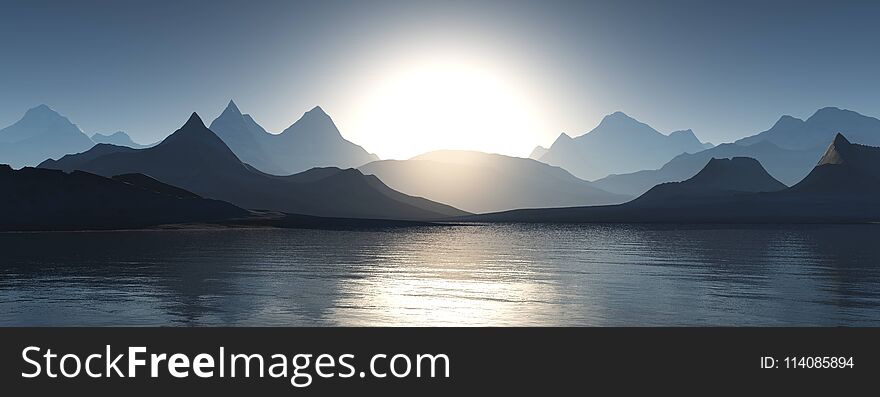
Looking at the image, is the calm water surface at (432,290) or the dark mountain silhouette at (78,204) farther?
the dark mountain silhouette at (78,204)

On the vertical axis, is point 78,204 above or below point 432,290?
above

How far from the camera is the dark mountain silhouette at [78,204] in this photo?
153250mm

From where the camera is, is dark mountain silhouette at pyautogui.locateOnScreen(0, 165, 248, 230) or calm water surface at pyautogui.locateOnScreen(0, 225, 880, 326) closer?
calm water surface at pyautogui.locateOnScreen(0, 225, 880, 326)

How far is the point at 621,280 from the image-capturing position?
4978 centimetres

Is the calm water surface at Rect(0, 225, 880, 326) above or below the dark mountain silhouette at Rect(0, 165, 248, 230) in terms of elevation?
below

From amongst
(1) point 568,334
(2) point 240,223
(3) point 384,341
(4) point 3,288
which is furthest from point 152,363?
(2) point 240,223

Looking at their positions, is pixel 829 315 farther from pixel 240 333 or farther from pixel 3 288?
pixel 3 288

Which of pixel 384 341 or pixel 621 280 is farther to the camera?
pixel 621 280

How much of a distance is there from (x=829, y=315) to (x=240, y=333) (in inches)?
1176

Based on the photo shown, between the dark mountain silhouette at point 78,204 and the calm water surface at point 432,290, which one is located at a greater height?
the dark mountain silhouette at point 78,204

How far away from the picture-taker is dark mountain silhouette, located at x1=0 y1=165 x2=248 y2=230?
15325cm

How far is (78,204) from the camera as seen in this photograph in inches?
6718

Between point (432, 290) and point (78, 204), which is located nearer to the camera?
point (432, 290)

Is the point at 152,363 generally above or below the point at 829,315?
above
